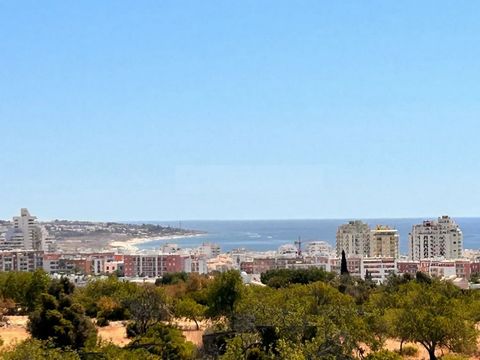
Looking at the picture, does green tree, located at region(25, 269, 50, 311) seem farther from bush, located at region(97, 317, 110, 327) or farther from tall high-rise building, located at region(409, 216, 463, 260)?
tall high-rise building, located at region(409, 216, 463, 260)

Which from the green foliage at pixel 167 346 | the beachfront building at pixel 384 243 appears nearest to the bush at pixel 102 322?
the green foliage at pixel 167 346

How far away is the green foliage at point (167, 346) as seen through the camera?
Answer: 19881mm

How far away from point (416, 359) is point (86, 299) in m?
20.9

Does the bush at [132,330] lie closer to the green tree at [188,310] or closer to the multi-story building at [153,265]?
the green tree at [188,310]

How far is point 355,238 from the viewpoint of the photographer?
357 ft

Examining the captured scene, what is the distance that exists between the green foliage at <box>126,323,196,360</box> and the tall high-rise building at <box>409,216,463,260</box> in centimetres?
8931

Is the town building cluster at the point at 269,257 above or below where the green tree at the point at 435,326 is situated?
below

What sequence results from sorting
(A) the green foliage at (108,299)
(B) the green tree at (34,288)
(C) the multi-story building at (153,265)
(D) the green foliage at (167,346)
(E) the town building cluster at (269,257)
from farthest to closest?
(C) the multi-story building at (153,265), (E) the town building cluster at (269,257), (B) the green tree at (34,288), (A) the green foliage at (108,299), (D) the green foliage at (167,346)

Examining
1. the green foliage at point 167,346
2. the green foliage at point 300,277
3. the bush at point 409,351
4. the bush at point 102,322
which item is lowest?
the bush at point 102,322

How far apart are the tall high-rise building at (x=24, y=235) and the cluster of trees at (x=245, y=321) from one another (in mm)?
91924

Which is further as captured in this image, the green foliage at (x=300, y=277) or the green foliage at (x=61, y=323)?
the green foliage at (x=300, y=277)

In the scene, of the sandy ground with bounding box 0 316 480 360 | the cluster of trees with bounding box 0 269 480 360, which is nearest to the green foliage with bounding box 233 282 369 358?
the cluster of trees with bounding box 0 269 480 360

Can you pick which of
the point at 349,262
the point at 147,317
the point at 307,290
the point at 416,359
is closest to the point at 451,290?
the point at 307,290

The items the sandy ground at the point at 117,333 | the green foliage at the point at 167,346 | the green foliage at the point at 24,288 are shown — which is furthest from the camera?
the green foliage at the point at 24,288
